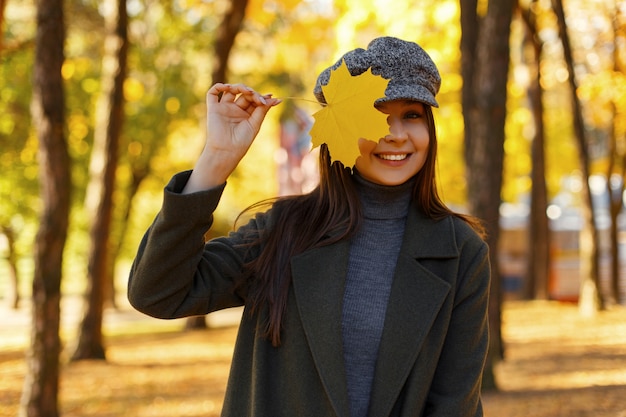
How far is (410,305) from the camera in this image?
97.5 inches

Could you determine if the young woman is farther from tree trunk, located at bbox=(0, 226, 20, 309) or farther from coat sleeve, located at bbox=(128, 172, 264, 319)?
tree trunk, located at bbox=(0, 226, 20, 309)

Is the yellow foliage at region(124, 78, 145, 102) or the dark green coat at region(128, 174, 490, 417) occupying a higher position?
the yellow foliage at region(124, 78, 145, 102)

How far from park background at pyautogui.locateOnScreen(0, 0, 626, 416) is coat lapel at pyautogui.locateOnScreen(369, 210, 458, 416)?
15.1 ft

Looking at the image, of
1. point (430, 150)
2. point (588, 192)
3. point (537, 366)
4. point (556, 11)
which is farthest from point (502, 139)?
point (588, 192)

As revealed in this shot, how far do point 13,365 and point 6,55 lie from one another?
187 inches

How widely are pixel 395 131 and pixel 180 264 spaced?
747mm

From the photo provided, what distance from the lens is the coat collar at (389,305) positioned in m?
2.38

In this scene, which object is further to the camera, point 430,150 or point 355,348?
point 430,150

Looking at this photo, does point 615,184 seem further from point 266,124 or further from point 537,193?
point 266,124

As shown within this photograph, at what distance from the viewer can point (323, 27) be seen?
51.4 feet

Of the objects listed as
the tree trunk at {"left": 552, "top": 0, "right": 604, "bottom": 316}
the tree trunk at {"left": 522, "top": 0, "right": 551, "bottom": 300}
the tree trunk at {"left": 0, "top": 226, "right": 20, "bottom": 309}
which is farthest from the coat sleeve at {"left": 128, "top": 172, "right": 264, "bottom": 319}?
the tree trunk at {"left": 0, "top": 226, "right": 20, "bottom": 309}

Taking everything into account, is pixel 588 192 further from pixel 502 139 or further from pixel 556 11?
pixel 502 139

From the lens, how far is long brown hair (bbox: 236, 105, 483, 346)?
2504 millimetres

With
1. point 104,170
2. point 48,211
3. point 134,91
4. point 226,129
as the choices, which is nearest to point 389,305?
point 226,129
